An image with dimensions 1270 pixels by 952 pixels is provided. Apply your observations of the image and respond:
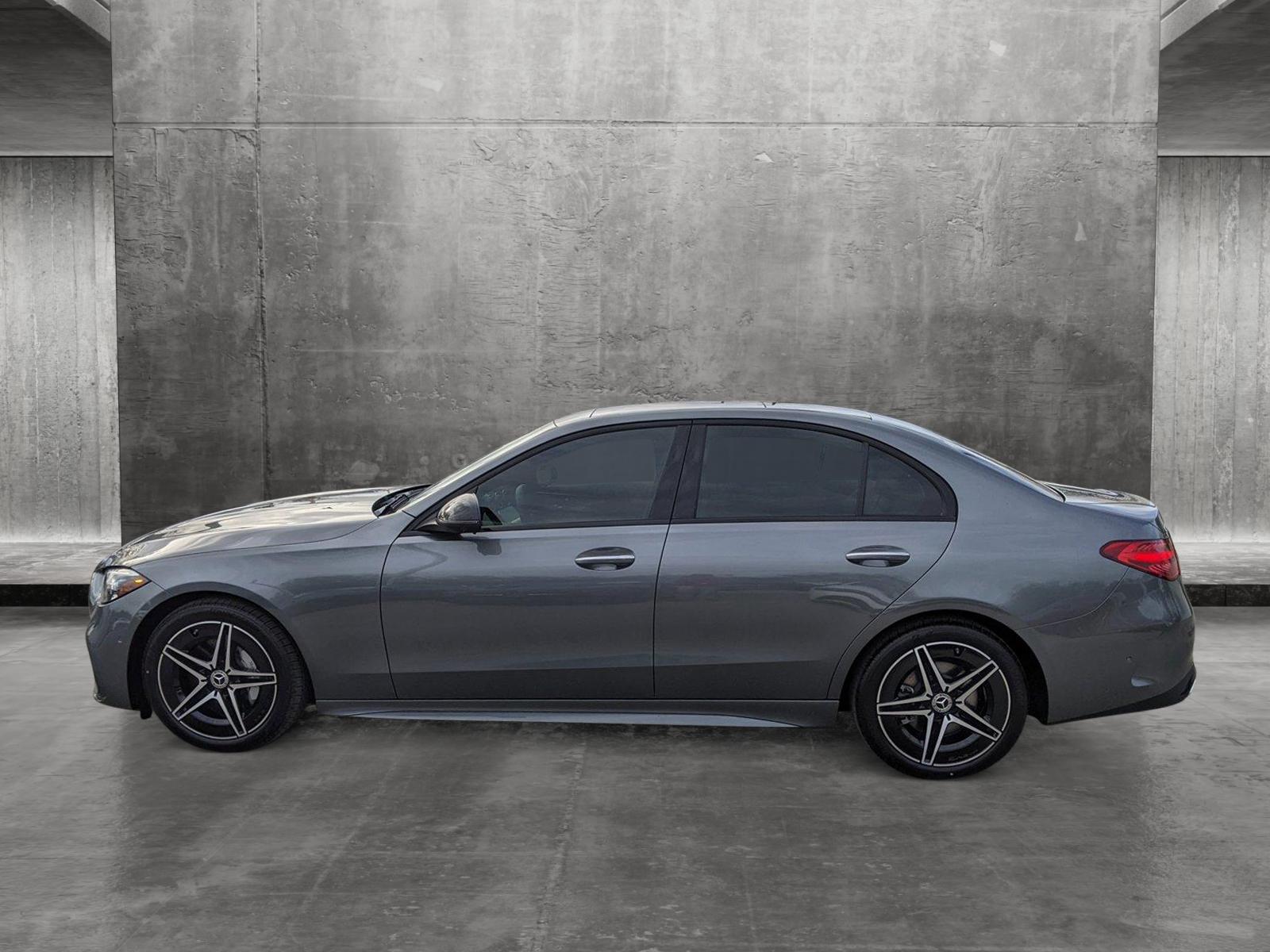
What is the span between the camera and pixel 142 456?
9.51 m

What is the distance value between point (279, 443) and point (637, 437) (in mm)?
4998

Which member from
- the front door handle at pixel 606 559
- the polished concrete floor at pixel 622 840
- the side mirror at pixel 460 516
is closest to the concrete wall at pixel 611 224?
the polished concrete floor at pixel 622 840

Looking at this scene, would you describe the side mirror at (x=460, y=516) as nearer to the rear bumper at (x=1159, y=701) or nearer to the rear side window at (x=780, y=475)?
the rear side window at (x=780, y=475)

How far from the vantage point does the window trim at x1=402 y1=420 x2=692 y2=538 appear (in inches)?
202

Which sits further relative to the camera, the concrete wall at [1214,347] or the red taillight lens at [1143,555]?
the concrete wall at [1214,347]

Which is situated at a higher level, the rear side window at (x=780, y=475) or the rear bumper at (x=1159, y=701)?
the rear side window at (x=780, y=475)

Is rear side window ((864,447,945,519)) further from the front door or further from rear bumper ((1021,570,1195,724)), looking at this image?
the front door

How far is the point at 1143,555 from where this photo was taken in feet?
16.2

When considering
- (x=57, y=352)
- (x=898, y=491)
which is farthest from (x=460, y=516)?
(x=57, y=352)

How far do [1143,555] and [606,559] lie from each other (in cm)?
211

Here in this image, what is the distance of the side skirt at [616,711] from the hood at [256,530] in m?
0.72

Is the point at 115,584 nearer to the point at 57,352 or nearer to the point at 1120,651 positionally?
the point at 1120,651

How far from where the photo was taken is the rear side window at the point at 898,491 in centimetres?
506

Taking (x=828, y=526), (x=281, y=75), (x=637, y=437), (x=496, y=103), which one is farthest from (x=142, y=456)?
(x=828, y=526)
